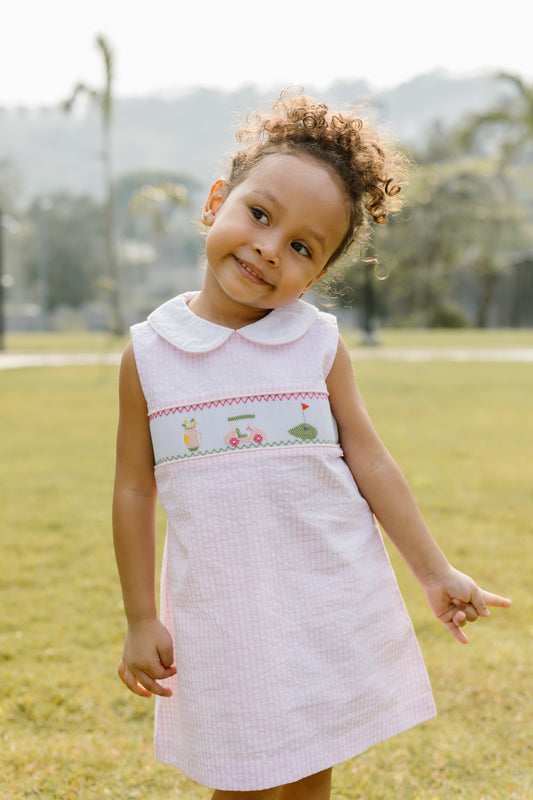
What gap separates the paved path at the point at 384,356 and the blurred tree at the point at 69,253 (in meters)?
34.5

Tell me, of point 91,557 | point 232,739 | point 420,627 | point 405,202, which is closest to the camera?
point 232,739

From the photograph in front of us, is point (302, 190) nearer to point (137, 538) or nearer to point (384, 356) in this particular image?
point (137, 538)

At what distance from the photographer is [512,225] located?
30859 millimetres

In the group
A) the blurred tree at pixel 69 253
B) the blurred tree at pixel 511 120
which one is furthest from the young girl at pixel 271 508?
the blurred tree at pixel 69 253

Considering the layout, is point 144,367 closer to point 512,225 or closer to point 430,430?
point 430,430

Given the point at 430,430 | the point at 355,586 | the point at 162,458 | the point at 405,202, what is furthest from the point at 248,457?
the point at 430,430

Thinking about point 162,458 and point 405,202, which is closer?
point 162,458

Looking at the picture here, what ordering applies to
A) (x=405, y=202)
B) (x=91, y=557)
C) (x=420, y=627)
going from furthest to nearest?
1. (x=91, y=557)
2. (x=420, y=627)
3. (x=405, y=202)

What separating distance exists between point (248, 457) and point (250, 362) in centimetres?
16

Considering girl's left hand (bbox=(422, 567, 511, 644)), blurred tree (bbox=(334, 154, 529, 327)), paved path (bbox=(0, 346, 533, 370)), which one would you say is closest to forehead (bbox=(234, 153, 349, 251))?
girl's left hand (bbox=(422, 567, 511, 644))

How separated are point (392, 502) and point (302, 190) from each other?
1.83 feet

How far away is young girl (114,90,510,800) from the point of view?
130 centimetres

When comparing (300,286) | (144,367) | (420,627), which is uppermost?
(300,286)

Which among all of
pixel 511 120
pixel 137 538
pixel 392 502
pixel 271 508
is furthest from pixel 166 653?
pixel 511 120
